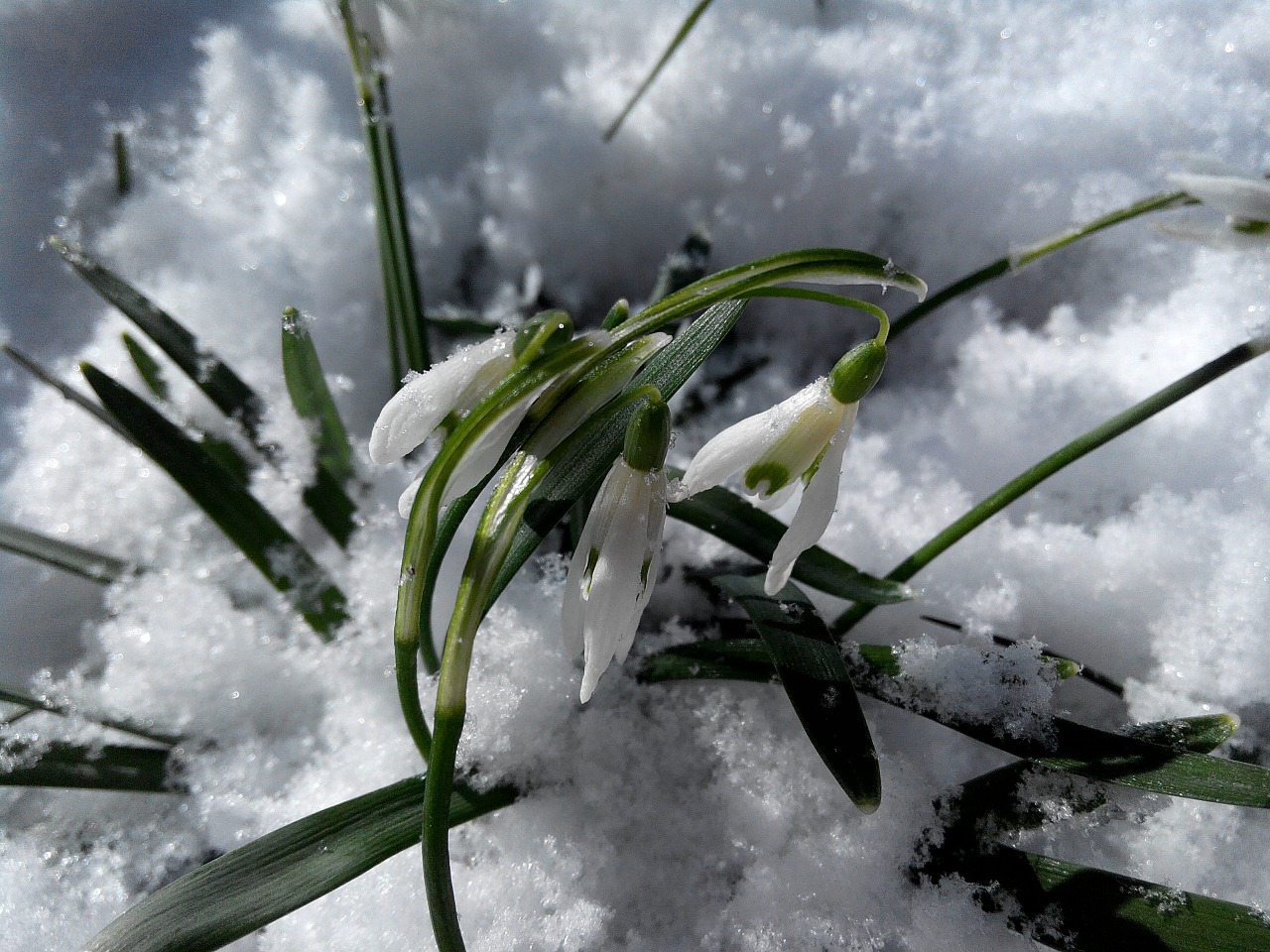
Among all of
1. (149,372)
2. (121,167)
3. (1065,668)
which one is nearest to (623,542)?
(1065,668)

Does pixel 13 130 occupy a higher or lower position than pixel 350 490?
higher

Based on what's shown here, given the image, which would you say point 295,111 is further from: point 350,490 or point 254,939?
point 254,939

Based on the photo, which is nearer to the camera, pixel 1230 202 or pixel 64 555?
pixel 1230 202

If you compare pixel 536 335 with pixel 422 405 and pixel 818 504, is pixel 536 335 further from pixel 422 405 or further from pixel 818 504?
pixel 818 504

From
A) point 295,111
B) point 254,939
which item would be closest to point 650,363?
point 254,939

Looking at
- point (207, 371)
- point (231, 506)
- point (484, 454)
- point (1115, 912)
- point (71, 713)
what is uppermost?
point (207, 371)

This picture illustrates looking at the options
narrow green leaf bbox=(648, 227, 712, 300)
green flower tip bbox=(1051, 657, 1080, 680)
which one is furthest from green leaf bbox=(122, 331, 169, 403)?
green flower tip bbox=(1051, 657, 1080, 680)

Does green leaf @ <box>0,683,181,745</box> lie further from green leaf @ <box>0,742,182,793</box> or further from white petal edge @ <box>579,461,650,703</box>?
white petal edge @ <box>579,461,650,703</box>
